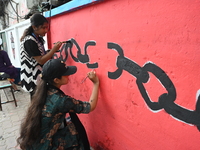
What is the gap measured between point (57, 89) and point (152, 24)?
1043 mm

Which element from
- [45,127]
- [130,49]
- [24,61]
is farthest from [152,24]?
[24,61]

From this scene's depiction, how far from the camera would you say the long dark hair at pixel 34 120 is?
1420 millimetres

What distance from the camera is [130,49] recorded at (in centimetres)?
131

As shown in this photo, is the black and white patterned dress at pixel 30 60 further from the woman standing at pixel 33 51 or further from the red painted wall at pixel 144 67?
the red painted wall at pixel 144 67

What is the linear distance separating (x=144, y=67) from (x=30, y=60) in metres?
1.68

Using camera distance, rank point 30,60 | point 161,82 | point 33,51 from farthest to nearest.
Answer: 1. point 30,60
2. point 33,51
3. point 161,82

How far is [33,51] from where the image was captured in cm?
210

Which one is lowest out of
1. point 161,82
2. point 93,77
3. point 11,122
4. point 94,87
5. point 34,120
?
point 11,122

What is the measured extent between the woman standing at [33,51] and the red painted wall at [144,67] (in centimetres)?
51

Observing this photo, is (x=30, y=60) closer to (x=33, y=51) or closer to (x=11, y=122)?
(x=33, y=51)

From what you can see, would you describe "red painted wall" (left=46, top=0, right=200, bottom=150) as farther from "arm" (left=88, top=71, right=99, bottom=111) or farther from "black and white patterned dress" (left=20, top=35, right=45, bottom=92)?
"black and white patterned dress" (left=20, top=35, right=45, bottom=92)

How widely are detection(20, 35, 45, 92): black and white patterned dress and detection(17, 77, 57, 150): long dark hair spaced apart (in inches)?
30.9

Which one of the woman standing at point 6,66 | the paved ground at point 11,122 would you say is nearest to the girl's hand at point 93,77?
the paved ground at point 11,122

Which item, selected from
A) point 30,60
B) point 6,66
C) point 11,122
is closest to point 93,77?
point 30,60
